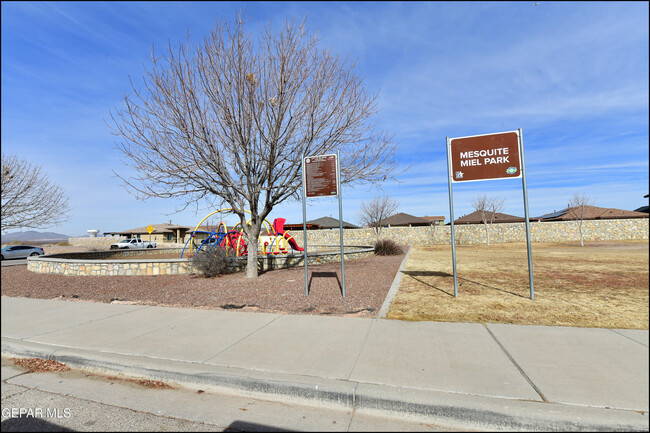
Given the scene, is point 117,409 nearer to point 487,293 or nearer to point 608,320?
point 608,320

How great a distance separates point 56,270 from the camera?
12.9 metres

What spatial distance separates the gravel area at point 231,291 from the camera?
6.83 meters

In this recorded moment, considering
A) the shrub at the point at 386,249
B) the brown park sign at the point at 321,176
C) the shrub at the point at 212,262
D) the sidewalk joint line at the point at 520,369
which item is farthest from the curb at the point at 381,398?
the shrub at the point at 386,249

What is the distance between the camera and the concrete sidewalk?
2.83 m

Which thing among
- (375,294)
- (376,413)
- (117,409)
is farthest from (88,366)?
(375,294)

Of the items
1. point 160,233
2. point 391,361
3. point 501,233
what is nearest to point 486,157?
point 391,361

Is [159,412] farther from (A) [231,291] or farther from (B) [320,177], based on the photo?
(B) [320,177]

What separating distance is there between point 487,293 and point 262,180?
664cm

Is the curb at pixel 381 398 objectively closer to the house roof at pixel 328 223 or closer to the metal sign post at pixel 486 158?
the metal sign post at pixel 486 158

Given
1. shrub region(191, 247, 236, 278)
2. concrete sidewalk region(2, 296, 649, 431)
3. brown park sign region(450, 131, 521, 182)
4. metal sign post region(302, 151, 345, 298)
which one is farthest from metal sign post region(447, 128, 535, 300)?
shrub region(191, 247, 236, 278)

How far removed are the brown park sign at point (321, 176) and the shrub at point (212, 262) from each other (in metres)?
4.92

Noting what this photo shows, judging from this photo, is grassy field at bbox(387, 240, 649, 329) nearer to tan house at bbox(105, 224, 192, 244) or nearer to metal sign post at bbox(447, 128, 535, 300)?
metal sign post at bbox(447, 128, 535, 300)

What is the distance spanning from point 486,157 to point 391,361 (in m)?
5.29

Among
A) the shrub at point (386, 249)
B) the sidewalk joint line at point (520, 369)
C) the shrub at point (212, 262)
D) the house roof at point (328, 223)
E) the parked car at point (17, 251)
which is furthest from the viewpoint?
the house roof at point (328, 223)
